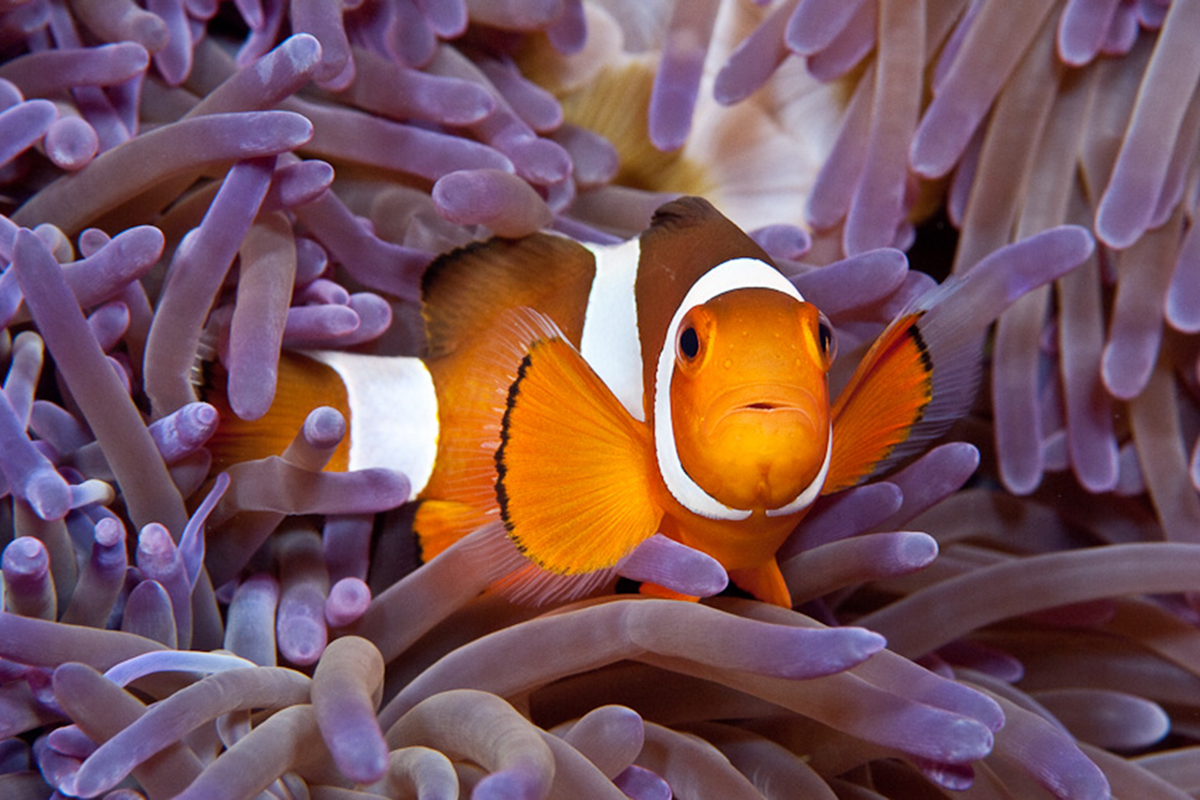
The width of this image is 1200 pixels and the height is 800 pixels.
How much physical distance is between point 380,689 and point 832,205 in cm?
81

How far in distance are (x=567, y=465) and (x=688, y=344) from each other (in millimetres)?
176

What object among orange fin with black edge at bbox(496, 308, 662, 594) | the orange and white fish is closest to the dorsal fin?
the orange and white fish

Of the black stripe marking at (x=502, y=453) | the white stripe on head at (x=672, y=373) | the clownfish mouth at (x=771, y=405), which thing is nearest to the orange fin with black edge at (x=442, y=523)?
the black stripe marking at (x=502, y=453)

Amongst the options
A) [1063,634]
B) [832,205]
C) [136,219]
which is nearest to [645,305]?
[832,205]

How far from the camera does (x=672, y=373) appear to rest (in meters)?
0.95

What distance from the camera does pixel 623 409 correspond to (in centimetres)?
101

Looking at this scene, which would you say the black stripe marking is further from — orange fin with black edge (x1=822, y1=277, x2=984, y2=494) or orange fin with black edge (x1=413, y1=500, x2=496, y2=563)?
orange fin with black edge (x1=822, y1=277, x2=984, y2=494)

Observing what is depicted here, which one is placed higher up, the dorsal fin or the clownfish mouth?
the clownfish mouth

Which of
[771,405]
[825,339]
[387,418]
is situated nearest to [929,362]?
[825,339]

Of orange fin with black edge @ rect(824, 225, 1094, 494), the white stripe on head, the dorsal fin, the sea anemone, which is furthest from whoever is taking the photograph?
the dorsal fin

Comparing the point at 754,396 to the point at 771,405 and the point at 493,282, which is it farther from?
the point at 493,282

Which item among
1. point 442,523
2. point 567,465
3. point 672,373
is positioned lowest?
point 442,523

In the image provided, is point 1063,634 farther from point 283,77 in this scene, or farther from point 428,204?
point 283,77

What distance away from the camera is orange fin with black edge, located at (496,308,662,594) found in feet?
3.16
